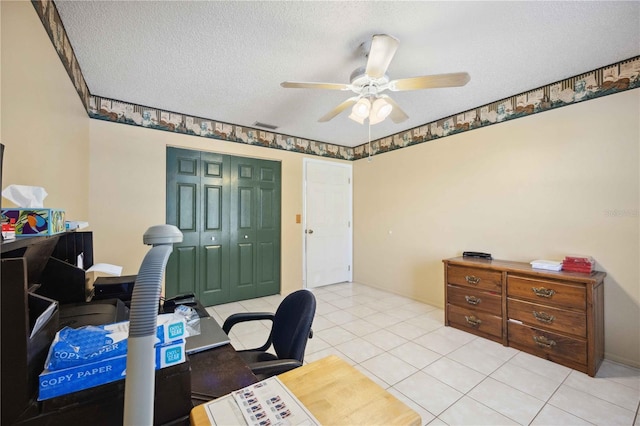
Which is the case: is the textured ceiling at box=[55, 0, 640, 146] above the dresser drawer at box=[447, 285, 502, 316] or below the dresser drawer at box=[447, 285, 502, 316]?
above

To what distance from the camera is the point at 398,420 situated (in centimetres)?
72

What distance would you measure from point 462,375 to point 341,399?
1795mm

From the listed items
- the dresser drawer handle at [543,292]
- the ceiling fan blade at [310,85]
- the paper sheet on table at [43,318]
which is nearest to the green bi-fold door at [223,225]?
the ceiling fan blade at [310,85]

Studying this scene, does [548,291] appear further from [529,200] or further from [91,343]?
Result: [91,343]

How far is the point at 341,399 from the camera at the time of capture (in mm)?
806

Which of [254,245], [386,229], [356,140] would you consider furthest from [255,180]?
[386,229]

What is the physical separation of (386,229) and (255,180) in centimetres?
224

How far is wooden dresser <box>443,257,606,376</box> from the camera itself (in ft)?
6.82

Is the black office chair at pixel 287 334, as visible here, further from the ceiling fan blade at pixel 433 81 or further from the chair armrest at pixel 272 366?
the ceiling fan blade at pixel 433 81

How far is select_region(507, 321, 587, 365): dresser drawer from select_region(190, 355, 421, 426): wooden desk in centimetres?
231

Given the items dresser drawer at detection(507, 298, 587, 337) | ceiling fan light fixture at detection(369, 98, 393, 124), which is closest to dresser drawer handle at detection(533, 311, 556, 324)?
dresser drawer at detection(507, 298, 587, 337)

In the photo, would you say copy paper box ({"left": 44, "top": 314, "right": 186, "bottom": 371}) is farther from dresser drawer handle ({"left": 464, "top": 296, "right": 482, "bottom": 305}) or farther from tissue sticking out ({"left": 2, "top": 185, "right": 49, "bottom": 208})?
dresser drawer handle ({"left": 464, "top": 296, "right": 482, "bottom": 305})

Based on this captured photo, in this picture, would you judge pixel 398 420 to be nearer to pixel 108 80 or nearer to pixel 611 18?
pixel 611 18

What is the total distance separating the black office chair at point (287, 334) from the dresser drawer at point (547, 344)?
7.22 ft
